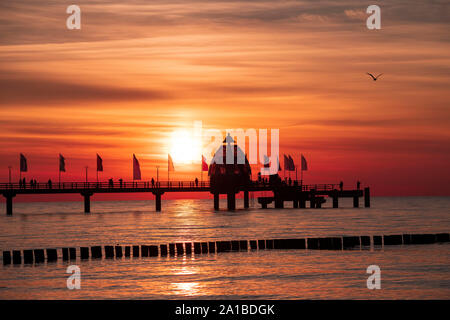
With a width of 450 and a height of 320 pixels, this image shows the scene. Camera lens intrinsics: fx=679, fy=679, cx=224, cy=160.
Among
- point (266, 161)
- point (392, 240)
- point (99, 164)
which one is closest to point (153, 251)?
point (392, 240)

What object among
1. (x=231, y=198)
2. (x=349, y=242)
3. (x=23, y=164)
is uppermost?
(x=23, y=164)

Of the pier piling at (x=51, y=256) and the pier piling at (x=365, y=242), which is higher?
the pier piling at (x=51, y=256)

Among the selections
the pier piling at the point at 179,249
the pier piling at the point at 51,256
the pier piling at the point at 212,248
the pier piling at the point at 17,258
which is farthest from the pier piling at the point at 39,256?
the pier piling at the point at 212,248

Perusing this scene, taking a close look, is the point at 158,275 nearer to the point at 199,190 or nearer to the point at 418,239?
the point at 418,239

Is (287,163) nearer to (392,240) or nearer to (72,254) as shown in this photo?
(392,240)

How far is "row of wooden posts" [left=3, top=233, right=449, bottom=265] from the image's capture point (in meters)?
49.6

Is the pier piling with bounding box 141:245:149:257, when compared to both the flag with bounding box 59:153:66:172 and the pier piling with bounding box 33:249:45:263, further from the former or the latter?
the flag with bounding box 59:153:66:172

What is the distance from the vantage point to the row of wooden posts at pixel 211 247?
49647 mm

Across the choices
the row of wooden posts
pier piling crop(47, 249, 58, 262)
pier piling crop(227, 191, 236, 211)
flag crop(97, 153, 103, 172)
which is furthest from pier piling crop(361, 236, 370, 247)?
pier piling crop(227, 191, 236, 211)

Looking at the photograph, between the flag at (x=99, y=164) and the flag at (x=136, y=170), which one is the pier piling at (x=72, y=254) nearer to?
the flag at (x=136, y=170)

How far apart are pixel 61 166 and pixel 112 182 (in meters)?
10.2

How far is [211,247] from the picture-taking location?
182ft

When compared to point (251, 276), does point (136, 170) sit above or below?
above

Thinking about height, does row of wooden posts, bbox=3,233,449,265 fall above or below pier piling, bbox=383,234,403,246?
above
